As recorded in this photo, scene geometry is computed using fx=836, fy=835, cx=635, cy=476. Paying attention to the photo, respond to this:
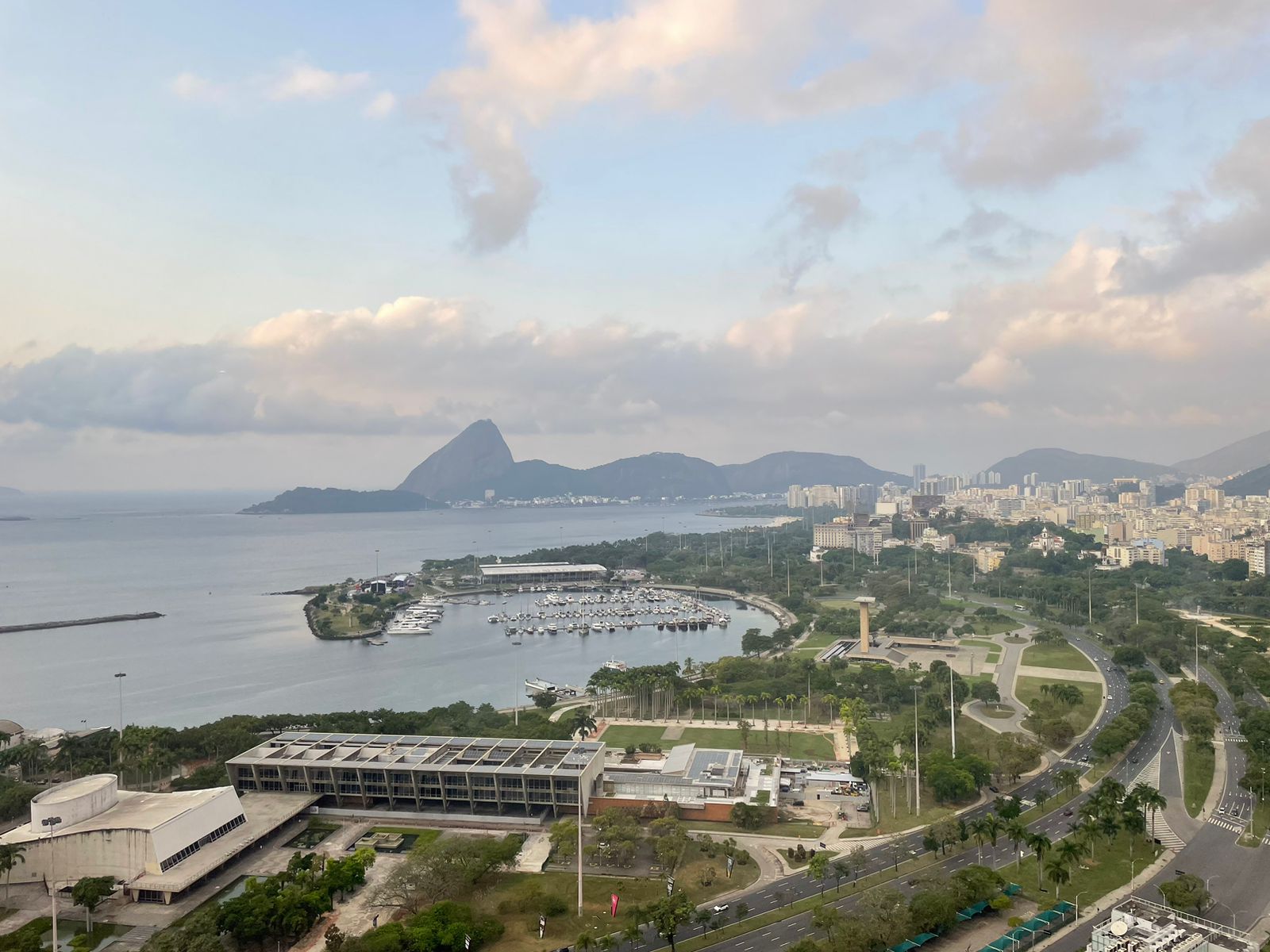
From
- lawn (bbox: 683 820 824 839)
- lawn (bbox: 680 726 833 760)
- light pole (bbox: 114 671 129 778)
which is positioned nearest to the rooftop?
lawn (bbox: 683 820 824 839)

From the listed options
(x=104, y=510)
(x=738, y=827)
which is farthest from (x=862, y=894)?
(x=104, y=510)

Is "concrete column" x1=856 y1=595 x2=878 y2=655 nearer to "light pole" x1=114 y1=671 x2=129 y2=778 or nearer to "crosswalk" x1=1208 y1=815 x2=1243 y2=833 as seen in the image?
"crosswalk" x1=1208 y1=815 x2=1243 y2=833

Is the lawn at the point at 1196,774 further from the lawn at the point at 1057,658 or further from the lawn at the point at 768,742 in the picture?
the lawn at the point at 1057,658

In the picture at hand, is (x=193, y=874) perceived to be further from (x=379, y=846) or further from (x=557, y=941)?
(x=557, y=941)

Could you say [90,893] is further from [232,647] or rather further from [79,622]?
[79,622]

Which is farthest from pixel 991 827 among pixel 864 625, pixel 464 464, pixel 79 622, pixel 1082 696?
pixel 464 464

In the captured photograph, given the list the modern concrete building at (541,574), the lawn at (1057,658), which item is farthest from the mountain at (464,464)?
the lawn at (1057,658)
